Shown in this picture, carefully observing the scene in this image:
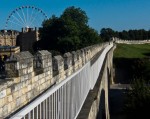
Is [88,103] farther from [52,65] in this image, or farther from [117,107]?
[117,107]

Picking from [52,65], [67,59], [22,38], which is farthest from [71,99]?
[22,38]

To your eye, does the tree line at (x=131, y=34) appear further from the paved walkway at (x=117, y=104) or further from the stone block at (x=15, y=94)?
the stone block at (x=15, y=94)

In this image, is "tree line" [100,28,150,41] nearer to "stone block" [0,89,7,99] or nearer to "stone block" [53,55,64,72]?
"stone block" [53,55,64,72]

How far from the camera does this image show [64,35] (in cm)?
6938

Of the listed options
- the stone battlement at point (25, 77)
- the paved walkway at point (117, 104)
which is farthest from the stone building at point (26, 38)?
the stone battlement at point (25, 77)

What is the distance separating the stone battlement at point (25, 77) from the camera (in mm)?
6199

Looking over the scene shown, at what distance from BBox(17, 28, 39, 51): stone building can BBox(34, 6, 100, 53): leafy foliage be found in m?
27.3

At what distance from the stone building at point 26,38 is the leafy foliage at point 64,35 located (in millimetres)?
27325

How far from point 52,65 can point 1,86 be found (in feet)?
14.6

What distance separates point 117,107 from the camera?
124ft

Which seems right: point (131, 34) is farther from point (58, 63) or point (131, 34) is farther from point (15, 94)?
point (15, 94)

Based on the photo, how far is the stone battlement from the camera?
6.20m

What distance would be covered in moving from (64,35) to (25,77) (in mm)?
62045

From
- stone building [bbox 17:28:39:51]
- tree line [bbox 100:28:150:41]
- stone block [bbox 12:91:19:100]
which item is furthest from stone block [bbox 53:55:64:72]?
tree line [bbox 100:28:150:41]
